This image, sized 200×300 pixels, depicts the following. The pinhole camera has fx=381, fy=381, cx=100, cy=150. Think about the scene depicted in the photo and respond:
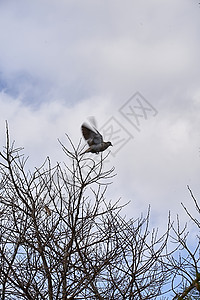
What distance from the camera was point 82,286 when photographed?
13.1 ft

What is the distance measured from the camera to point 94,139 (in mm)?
5172

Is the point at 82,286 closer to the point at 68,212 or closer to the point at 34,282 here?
the point at 34,282

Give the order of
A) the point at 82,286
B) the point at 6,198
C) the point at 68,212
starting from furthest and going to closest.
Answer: the point at 6,198
the point at 68,212
the point at 82,286

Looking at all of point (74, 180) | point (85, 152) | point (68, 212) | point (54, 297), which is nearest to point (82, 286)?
point (54, 297)

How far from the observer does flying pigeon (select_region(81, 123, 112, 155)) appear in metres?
5.09

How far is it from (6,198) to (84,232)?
3.52ft

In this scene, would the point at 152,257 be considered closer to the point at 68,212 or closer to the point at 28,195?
the point at 68,212

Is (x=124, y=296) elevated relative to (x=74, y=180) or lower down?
lower down

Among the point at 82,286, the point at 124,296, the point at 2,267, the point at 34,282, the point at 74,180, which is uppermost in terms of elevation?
the point at 74,180

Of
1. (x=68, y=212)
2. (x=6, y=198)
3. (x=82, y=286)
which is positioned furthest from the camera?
(x=6, y=198)

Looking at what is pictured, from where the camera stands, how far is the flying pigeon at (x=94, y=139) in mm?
5087

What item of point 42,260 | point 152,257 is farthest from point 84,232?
point 152,257

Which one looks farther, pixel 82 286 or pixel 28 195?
pixel 28 195

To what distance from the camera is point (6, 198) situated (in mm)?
4633
